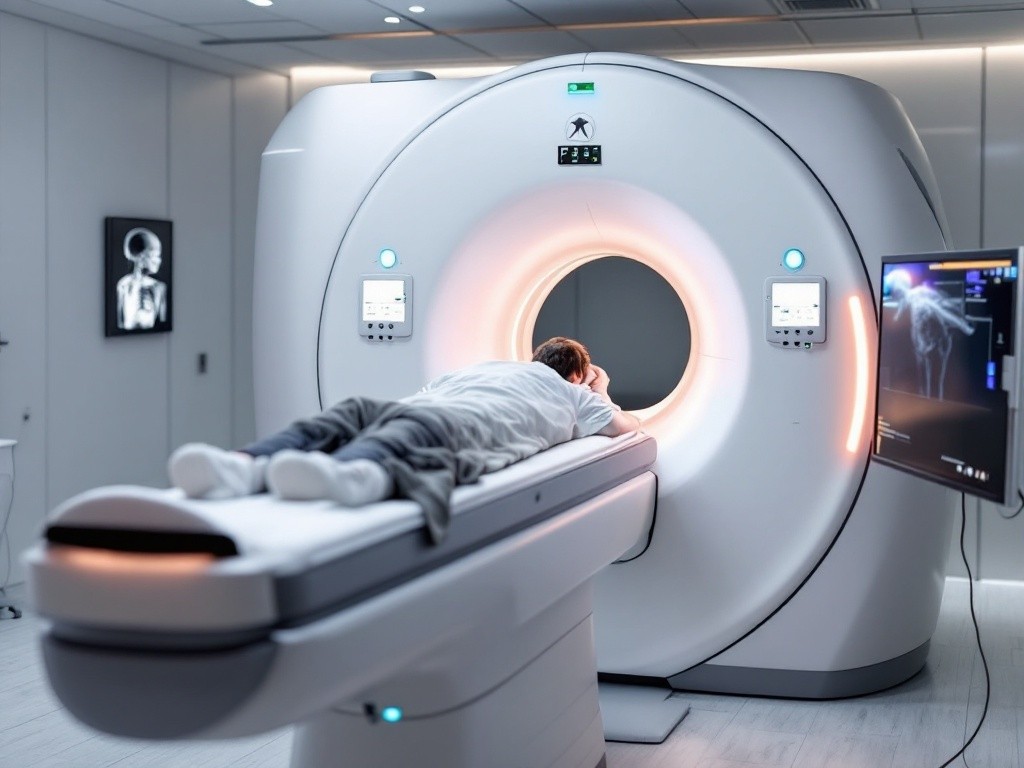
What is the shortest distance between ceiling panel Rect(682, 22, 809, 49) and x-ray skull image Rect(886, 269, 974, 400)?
2.06 m

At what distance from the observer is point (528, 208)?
12.3ft

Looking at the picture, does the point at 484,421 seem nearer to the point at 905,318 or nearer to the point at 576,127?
the point at 905,318

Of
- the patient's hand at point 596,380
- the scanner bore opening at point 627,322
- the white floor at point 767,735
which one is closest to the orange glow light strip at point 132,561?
the white floor at point 767,735

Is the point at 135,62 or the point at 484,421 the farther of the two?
the point at 135,62

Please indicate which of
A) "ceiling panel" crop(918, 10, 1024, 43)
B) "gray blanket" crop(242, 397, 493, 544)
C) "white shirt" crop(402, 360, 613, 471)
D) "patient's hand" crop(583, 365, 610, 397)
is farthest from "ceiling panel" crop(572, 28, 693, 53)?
"gray blanket" crop(242, 397, 493, 544)

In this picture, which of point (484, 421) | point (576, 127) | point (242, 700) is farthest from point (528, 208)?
point (242, 700)

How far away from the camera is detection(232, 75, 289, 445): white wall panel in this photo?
6.18 m

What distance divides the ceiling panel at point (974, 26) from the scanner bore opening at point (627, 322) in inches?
69.9

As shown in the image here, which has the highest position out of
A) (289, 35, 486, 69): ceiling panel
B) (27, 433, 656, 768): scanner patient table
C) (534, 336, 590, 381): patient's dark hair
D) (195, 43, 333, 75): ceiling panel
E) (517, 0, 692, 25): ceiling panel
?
(195, 43, 333, 75): ceiling panel

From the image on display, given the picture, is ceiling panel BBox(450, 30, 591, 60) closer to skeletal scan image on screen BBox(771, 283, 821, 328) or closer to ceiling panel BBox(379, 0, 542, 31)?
ceiling panel BBox(379, 0, 542, 31)

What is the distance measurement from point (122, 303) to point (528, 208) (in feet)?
7.97

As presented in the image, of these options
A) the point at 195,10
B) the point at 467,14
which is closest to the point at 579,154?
the point at 467,14

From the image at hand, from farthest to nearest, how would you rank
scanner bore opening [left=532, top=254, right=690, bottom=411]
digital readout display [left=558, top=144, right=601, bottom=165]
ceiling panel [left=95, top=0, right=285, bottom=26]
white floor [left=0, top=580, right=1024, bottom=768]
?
scanner bore opening [left=532, top=254, right=690, bottom=411], ceiling panel [left=95, top=0, right=285, bottom=26], digital readout display [left=558, top=144, right=601, bottom=165], white floor [left=0, top=580, right=1024, bottom=768]

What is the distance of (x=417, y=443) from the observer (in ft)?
7.75
